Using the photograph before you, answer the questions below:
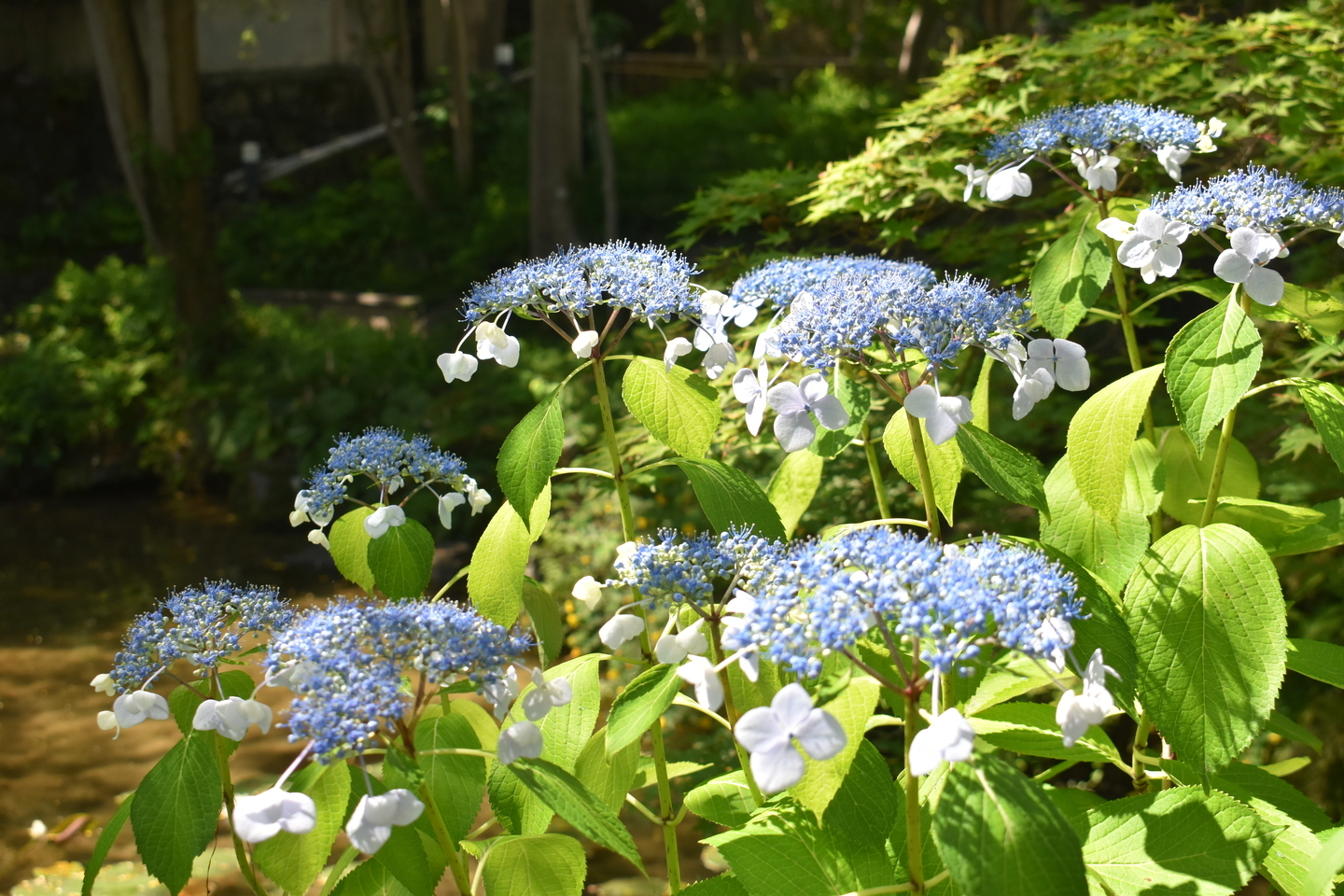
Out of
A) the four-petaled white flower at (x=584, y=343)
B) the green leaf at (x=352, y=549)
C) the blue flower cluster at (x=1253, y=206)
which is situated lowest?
the green leaf at (x=352, y=549)

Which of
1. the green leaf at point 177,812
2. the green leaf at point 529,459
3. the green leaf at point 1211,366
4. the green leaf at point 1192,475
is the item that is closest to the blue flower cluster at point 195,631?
the green leaf at point 177,812

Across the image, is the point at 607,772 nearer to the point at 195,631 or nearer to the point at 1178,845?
the point at 195,631

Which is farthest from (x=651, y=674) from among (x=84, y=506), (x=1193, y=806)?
(x=84, y=506)

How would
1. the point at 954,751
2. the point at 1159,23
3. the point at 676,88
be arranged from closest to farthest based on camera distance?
the point at 954,751, the point at 1159,23, the point at 676,88

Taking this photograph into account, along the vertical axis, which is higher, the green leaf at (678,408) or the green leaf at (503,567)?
the green leaf at (678,408)

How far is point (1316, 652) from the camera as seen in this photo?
5.20 feet

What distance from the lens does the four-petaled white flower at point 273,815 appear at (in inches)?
38.0

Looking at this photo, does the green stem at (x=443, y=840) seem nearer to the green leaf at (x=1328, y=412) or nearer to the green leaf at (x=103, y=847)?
the green leaf at (x=103, y=847)

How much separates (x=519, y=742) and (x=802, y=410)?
18.5 inches

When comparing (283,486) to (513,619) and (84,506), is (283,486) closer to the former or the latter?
(84,506)

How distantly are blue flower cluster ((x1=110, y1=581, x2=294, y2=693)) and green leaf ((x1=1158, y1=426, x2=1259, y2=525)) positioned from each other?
53.8 inches

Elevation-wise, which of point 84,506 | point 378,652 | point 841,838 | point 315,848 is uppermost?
point 378,652

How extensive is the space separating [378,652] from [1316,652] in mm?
1356

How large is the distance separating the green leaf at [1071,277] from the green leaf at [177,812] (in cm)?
124
